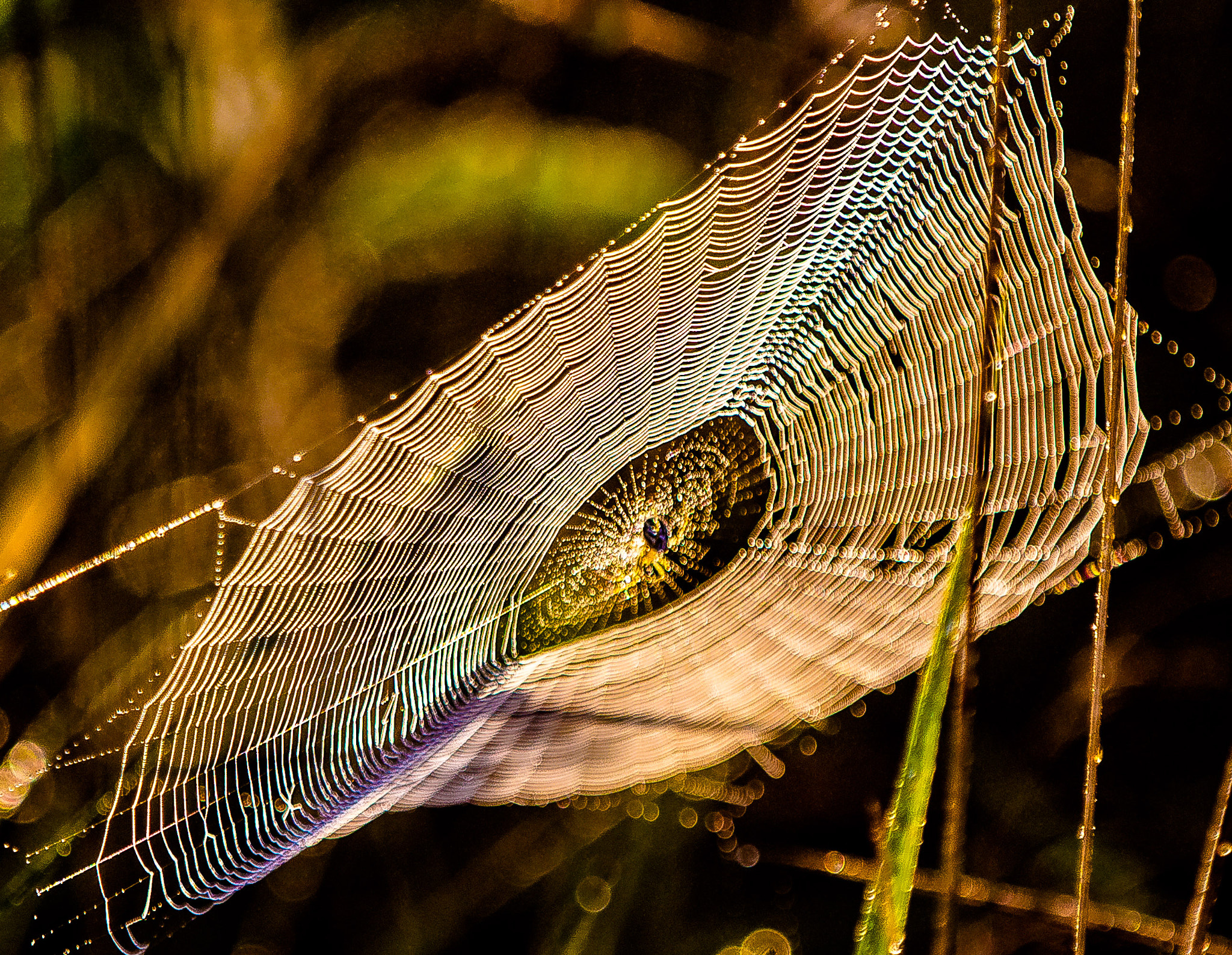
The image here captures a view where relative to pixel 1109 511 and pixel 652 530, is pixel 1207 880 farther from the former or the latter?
pixel 652 530

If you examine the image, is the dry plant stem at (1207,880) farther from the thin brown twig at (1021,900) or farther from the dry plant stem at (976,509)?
the dry plant stem at (976,509)

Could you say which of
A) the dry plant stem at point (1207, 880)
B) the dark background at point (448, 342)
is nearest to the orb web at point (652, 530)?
the dark background at point (448, 342)

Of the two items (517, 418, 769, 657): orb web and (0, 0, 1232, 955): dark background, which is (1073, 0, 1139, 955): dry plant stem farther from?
(517, 418, 769, 657): orb web

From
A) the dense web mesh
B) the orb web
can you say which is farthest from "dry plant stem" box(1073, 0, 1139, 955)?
the orb web

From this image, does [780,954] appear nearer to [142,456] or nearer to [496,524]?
[496,524]

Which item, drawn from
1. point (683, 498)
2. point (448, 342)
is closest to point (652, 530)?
point (683, 498)
